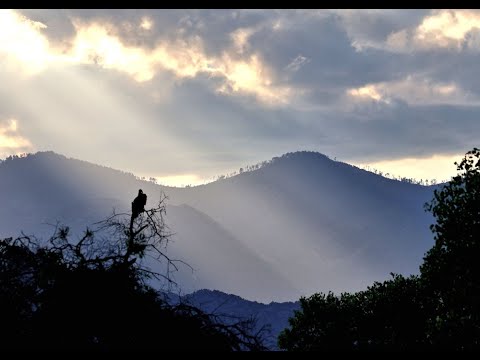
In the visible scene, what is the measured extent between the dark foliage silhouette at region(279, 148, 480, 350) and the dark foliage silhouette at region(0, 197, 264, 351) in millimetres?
15429

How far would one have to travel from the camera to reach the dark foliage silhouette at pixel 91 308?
24.1 feet

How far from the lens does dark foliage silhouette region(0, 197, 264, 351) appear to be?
7.33 meters

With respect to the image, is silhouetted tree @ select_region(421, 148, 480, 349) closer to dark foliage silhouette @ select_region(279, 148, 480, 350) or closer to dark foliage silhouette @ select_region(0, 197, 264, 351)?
dark foliage silhouette @ select_region(279, 148, 480, 350)

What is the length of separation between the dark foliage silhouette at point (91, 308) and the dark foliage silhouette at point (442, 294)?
50.6ft

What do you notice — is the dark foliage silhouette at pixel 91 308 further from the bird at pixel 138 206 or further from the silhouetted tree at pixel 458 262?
the silhouetted tree at pixel 458 262

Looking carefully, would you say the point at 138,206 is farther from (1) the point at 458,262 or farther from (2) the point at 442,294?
(2) the point at 442,294

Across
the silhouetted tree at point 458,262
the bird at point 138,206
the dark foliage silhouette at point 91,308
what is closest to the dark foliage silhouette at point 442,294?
the silhouetted tree at point 458,262

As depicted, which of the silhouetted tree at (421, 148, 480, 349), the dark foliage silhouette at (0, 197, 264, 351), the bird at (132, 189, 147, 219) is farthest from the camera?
the silhouetted tree at (421, 148, 480, 349)

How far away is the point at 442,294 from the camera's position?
3466 cm

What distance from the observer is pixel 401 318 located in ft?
141

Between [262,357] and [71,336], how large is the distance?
4.39 meters

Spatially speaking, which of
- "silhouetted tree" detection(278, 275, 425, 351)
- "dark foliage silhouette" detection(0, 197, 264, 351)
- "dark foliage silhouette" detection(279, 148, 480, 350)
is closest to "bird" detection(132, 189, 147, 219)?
"dark foliage silhouette" detection(0, 197, 264, 351)

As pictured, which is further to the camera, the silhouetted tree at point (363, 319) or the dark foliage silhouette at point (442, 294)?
the silhouetted tree at point (363, 319)
